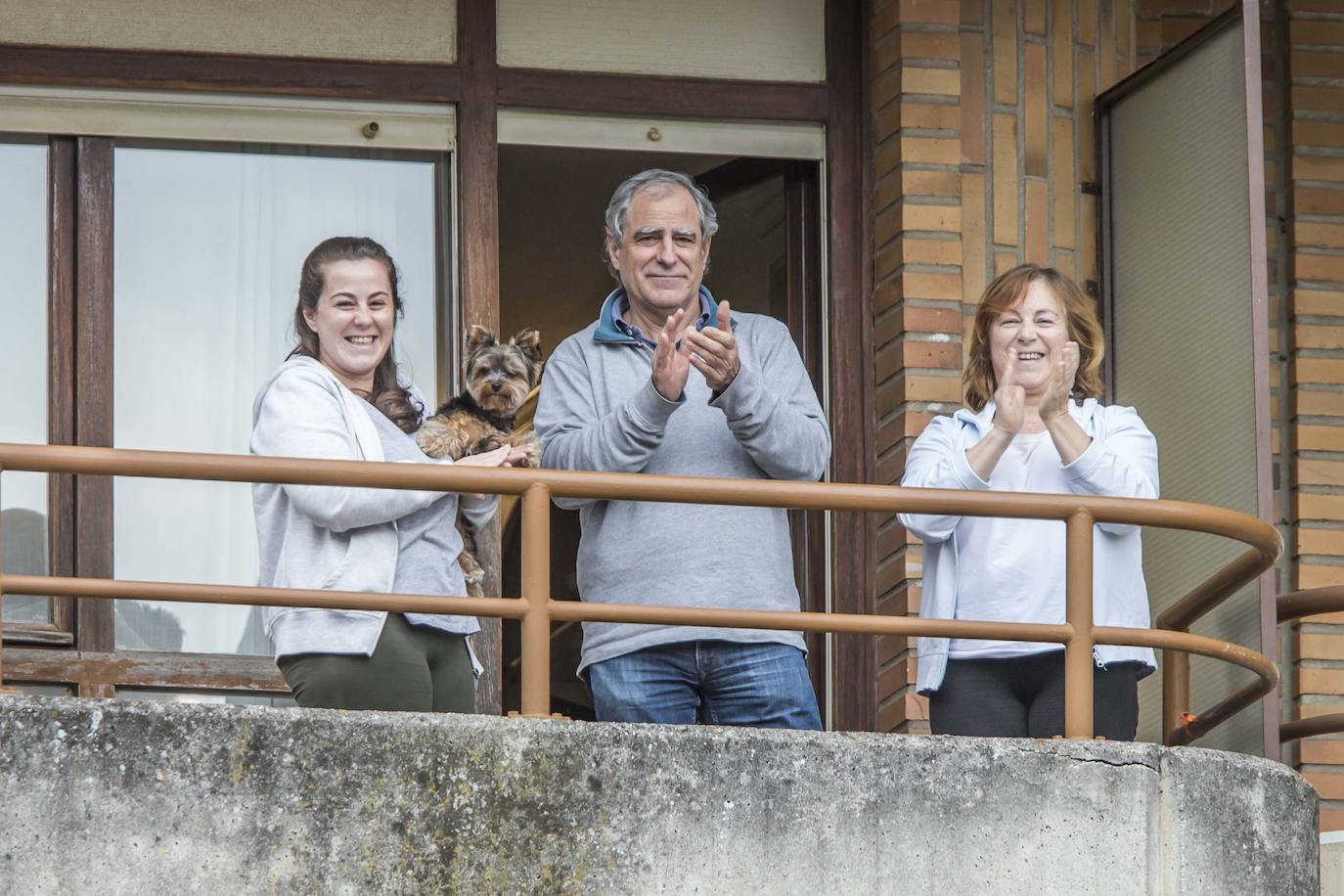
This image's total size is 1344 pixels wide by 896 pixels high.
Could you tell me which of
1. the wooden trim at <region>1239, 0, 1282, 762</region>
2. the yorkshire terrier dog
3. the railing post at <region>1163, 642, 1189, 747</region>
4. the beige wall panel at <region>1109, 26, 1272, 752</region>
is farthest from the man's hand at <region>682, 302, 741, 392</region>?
the railing post at <region>1163, 642, 1189, 747</region>

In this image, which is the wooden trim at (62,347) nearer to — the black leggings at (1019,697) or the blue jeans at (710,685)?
the blue jeans at (710,685)

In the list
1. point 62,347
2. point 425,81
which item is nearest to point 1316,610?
point 425,81

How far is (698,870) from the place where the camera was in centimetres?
548

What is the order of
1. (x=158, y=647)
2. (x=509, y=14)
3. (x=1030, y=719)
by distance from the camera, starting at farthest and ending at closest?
(x=509, y=14) < (x=158, y=647) < (x=1030, y=719)

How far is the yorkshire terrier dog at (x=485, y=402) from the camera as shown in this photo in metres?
6.77

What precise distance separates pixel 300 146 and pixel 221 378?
2.74ft

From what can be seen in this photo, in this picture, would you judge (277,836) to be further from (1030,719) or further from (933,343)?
(933,343)

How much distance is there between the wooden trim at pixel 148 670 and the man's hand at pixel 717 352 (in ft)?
8.32

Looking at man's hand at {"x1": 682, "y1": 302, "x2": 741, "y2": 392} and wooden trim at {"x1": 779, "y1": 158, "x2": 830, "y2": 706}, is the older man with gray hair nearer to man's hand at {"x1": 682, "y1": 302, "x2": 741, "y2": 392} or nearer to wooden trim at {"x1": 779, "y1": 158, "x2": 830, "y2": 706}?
man's hand at {"x1": 682, "y1": 302, "x2": 741, "y2": 392}

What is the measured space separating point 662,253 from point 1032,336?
978mm

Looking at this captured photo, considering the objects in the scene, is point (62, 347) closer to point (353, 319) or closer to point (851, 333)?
point (353, 319)

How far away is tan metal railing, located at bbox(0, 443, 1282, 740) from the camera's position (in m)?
5.48

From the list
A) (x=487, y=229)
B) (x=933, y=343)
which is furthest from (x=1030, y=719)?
(x=487, y=229)

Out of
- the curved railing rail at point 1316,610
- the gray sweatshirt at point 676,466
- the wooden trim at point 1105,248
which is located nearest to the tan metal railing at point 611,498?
the gray sweatshirt at point 676,466
